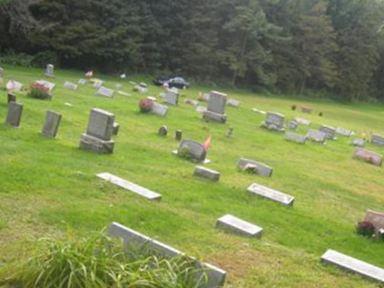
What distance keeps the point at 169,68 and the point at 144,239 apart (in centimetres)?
4430

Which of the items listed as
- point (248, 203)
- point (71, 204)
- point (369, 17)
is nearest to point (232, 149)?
point (248, 203)

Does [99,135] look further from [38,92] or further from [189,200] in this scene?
[38,92]

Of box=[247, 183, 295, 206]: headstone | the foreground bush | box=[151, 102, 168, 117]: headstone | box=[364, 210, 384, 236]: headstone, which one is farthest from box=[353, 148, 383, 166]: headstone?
the foreground bush

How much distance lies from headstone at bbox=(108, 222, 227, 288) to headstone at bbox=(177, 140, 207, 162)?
8.44 metres

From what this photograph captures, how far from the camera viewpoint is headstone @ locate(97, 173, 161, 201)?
10.9m

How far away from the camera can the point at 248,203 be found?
12195mm

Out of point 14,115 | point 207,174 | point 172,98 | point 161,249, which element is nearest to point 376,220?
point 207,174

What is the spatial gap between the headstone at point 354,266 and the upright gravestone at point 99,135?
21.7 ft

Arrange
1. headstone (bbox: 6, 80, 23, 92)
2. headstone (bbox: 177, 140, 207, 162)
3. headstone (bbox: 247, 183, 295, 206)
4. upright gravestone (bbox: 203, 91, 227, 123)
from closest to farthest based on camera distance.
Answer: headstone (bbox: 247, 183, 295, 206), headstone (bbox: 177, 140, 207, 162), headstone (bbox: 6, 80, 23, 92), upright gravestone (bbox: 203, 91, 227, 123)

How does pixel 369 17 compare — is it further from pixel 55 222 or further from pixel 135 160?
pixel 55 222

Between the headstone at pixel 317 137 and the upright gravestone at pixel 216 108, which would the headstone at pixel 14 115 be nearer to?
the upright gravestone at pixel 216 108

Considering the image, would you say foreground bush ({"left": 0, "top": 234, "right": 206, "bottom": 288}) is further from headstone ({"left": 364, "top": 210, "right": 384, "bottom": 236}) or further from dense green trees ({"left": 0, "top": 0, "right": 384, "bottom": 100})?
dense green trees ({"left": 0, "top": 0, "right": 384, "bottom": 100})

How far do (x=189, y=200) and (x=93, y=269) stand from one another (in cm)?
562

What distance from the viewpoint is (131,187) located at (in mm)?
11164
